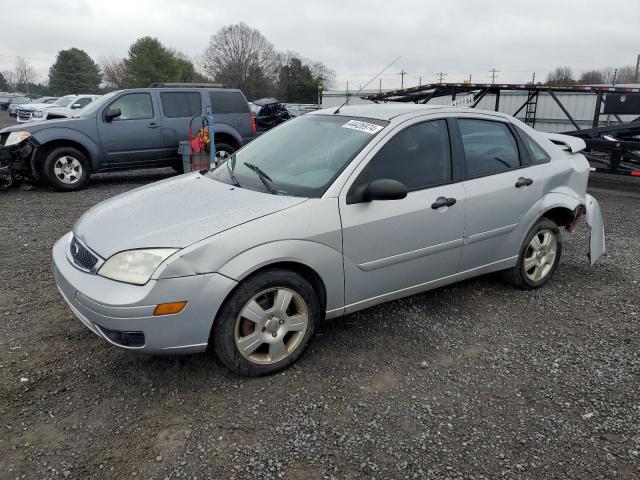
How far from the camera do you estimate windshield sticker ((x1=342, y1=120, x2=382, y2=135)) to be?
346cm

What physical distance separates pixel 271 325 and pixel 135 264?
33.6 inches

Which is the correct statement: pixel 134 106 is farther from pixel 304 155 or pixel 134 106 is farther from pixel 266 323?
pixel 266 323

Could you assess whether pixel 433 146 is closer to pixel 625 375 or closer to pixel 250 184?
pixel 250 184

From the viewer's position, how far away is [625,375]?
10.4ft

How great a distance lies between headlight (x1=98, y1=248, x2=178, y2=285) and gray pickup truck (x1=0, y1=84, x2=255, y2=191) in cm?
Answer: 686

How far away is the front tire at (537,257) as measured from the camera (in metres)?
4.32

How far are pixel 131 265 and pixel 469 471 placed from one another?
2.01 m

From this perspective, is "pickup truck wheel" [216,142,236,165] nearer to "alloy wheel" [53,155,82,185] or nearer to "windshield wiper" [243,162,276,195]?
"alloy wheel" [53,155,82,185]

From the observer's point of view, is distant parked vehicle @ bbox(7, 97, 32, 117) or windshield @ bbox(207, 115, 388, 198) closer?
windshield @ bbox(207, 115, 388, 198)

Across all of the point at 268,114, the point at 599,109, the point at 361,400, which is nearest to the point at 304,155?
the point at 361,400

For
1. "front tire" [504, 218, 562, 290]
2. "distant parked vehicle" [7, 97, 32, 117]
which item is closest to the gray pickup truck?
"front tire" [504, 218, 562, 290]

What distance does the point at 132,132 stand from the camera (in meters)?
9.16

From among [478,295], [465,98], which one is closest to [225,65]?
[465,98]

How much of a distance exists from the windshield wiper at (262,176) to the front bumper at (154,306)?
809mm
